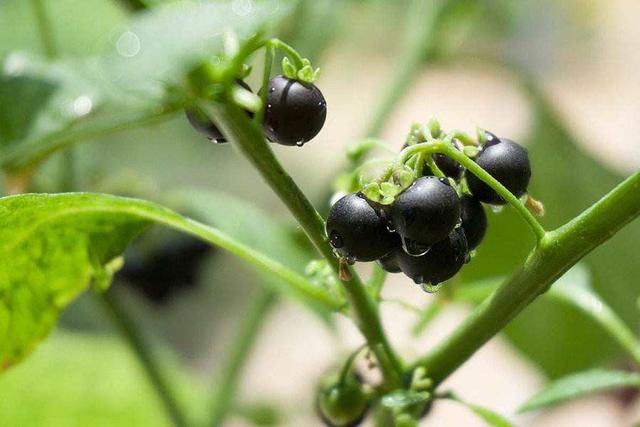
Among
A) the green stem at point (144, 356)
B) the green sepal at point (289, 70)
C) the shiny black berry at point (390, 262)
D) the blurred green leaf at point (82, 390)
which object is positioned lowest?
the blurred green leaf at point (82, 390)

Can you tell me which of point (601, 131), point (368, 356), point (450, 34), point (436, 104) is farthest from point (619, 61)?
point (368, 356)

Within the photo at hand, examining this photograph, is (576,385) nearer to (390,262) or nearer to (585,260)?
(390,262)

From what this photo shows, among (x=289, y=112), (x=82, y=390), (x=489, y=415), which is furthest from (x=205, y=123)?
(x=82, y=390)

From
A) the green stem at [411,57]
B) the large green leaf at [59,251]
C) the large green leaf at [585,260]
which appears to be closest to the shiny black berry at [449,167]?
the large green leaf at [59,251]

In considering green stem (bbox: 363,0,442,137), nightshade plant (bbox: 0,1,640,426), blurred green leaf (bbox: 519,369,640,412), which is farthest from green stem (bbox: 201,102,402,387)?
green stem (bbox: 363,0,442,137)

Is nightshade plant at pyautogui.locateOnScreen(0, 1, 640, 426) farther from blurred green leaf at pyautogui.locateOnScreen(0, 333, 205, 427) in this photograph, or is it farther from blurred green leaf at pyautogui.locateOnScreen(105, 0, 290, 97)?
blurred green leaf at pyautogui.locateOnScreen(0, 333, 205, 427)

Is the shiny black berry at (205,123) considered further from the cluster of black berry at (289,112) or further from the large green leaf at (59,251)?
the large green leaf at (59,251)
